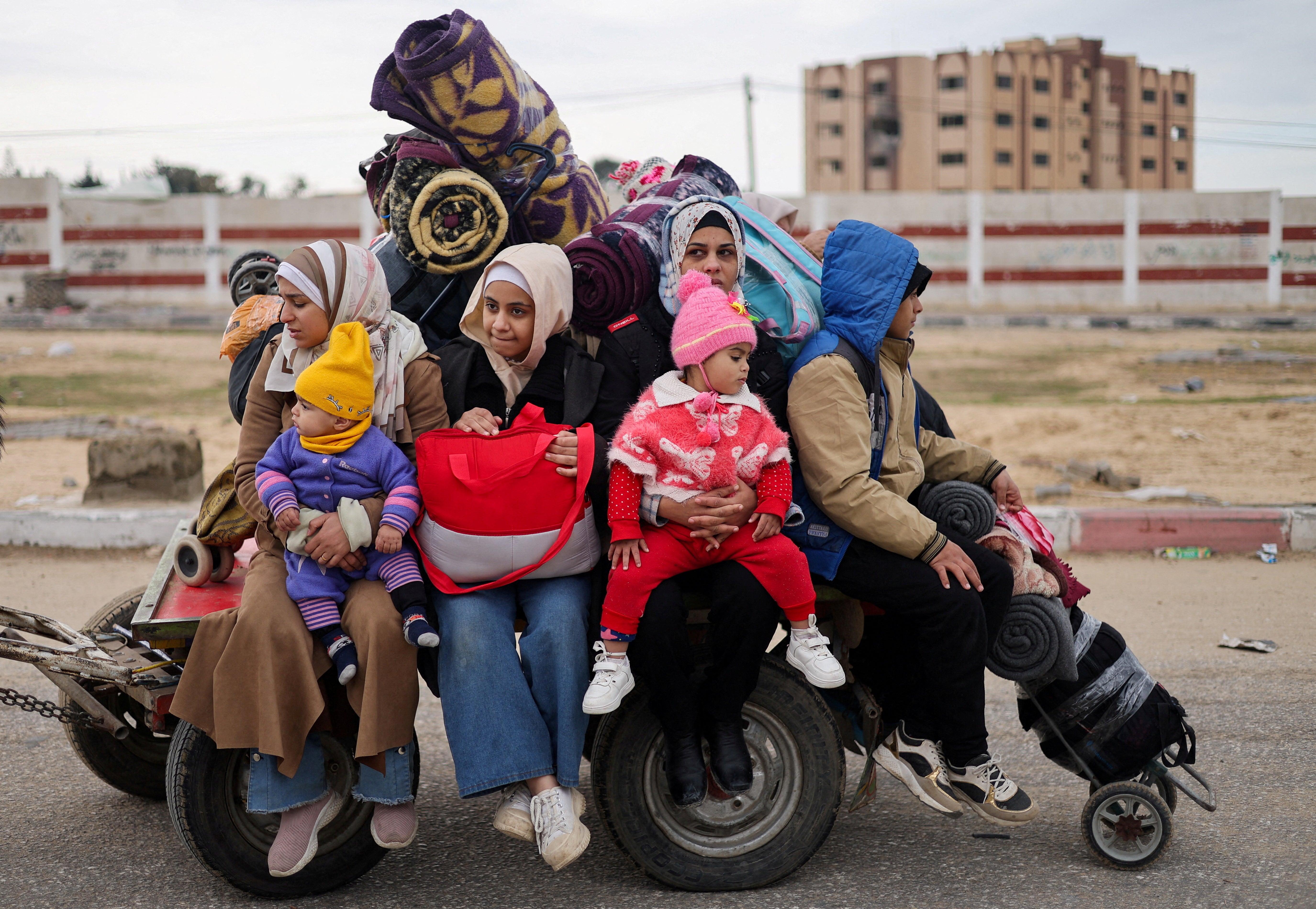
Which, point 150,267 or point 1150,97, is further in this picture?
point 1150,97

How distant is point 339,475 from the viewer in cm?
321

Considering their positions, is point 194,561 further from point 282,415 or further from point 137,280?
point 137,280

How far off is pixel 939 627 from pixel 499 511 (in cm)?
131

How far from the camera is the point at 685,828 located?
127 inches

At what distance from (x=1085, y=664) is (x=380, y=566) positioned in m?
2.21

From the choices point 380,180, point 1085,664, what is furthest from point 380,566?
point 1085,664

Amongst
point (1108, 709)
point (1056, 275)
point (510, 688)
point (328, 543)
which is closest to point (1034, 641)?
point (1108, 709)

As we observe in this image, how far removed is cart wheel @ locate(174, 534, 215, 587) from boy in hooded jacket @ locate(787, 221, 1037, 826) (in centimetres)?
185

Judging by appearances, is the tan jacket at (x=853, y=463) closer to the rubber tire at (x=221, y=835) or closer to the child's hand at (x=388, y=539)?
the child's hand at (x=388, y=539)

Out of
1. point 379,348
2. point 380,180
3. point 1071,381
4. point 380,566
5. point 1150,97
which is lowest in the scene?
point 1071,381

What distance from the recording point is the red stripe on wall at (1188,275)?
29188 millimetres

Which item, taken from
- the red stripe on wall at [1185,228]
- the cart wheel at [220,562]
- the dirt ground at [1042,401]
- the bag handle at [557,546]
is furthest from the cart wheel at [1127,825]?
the red stripe on wall at [1185,228]

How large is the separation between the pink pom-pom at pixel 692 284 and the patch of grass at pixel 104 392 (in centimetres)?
1254

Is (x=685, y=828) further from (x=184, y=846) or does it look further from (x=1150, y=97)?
(x=1150, y=97)
